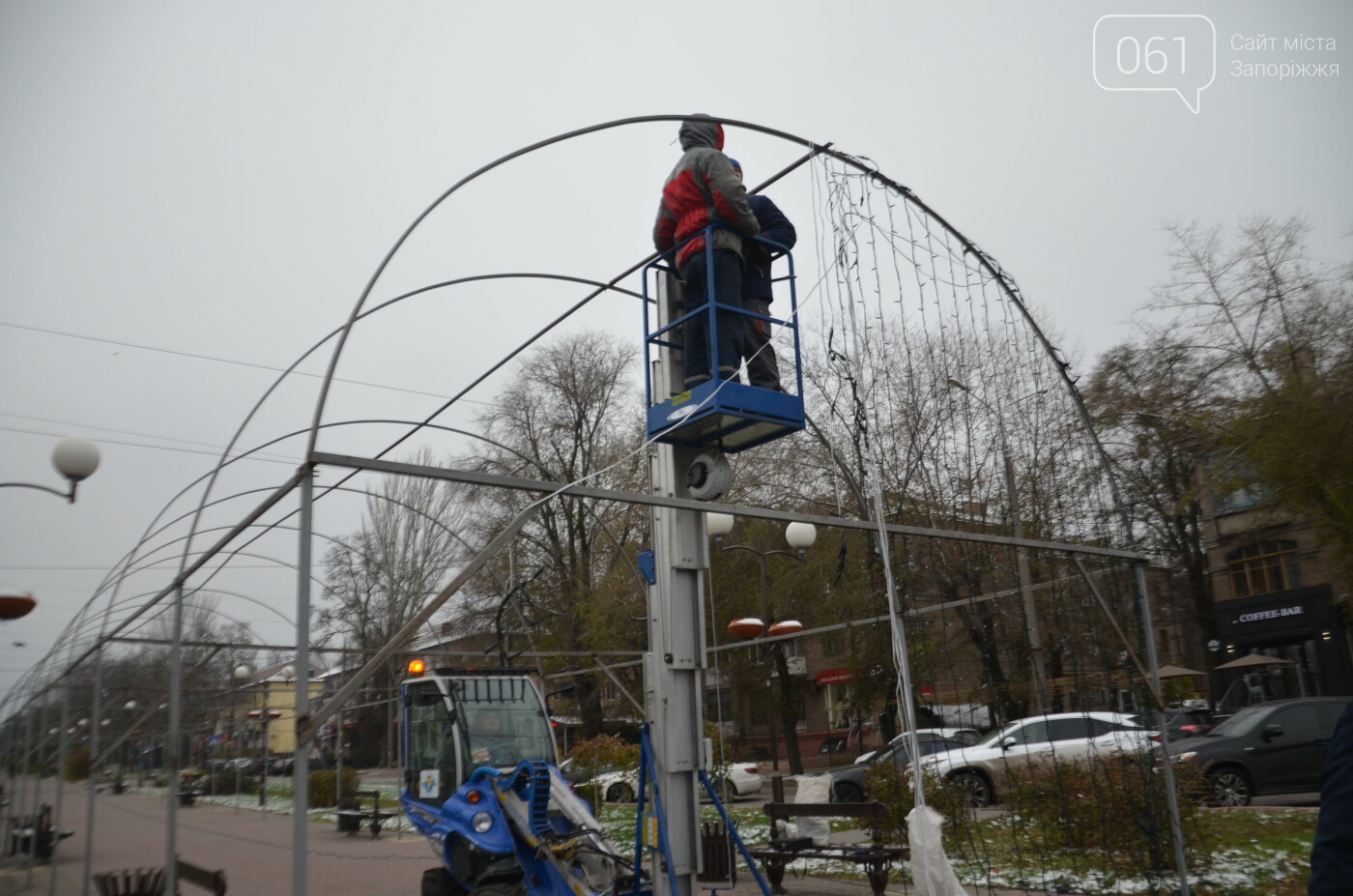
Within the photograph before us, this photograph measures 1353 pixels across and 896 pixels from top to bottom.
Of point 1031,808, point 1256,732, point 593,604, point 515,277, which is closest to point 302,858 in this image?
point 515,277

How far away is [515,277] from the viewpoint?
9055 millimetres

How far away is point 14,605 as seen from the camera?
9273 mm

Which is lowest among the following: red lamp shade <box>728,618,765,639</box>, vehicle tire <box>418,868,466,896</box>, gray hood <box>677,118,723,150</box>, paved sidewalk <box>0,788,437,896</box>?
paved sidewalk <box>0,788,437,896</box>

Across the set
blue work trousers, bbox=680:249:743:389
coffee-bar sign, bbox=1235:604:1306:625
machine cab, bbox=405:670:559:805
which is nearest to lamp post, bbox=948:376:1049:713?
blue work trousers, bbox=680:249:743:389

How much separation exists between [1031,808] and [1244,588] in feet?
77.3

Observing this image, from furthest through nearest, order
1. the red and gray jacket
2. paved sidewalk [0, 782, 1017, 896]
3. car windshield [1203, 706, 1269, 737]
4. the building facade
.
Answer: the building facade → car windshield [1203, 706, 1269, 737] → paved sidewalk [0, 782, 1017, 896] → the red and gray jacket

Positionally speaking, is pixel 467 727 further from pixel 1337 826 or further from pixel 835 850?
pixel 1337 826

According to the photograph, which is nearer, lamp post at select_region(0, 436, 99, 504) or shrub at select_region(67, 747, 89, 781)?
lamp post at select_region(0, 436, 99, 504)

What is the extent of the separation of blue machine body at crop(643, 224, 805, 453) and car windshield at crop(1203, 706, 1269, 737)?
9.65 meters

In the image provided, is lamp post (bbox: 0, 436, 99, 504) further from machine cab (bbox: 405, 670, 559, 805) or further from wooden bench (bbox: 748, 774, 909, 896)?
wooden bench (bbox: 748, 774, 909, 896)

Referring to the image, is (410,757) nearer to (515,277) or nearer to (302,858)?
(515,277)

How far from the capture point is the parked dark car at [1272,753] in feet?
41.3

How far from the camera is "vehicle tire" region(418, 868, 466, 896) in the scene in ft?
30.2

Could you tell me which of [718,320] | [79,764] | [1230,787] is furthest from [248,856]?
[1230,787]
